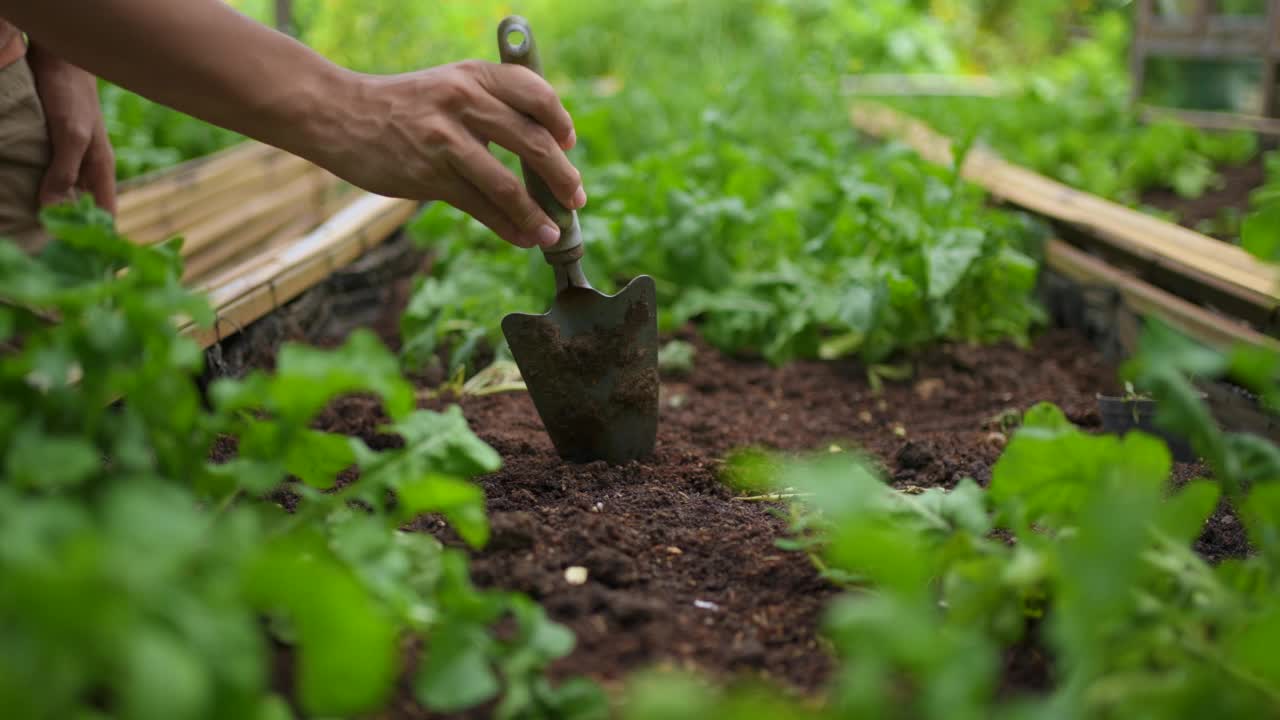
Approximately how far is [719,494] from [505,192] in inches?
27.1

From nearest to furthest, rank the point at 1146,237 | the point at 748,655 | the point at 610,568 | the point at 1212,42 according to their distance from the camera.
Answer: the point at 748,655, the point at 610,568, the point at 1146,237, the point at 1212,42

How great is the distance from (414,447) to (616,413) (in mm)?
761

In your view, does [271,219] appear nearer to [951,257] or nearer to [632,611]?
[951,257]

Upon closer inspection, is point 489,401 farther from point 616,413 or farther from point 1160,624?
point 1160,624

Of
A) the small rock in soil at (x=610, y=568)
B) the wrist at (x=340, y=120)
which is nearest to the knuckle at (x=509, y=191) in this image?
the wrist at (x=340, y=120)

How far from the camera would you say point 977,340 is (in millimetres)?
3242

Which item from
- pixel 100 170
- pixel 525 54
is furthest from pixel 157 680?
pixel 100 170

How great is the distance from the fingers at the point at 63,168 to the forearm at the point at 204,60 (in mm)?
1074

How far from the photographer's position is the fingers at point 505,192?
179 centimetres

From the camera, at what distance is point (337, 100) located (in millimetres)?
1712

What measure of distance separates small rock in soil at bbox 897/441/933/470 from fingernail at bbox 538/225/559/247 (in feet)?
2.92

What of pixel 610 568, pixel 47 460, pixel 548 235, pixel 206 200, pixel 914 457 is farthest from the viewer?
pixel 206 200

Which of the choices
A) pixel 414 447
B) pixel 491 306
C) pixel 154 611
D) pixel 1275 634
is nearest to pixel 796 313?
pixel 491 306

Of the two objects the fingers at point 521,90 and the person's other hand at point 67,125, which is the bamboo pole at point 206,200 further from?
the fingers at point 521,90
